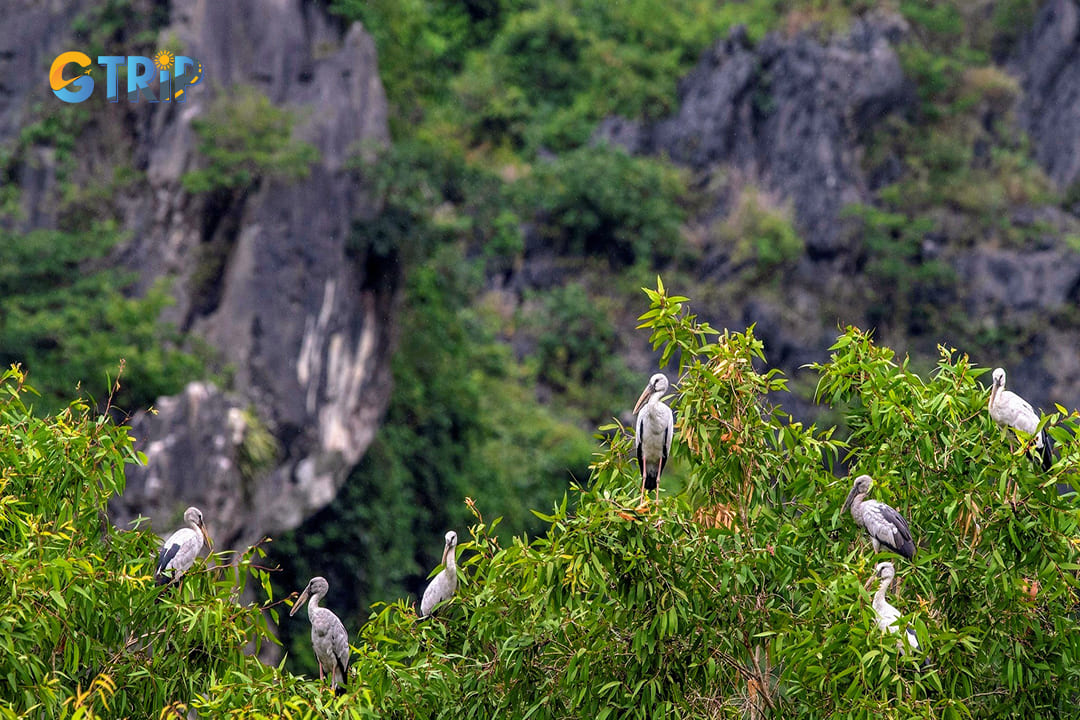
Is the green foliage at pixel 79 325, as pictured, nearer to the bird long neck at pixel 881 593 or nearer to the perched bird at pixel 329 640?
the perched bird at pixel 329 640

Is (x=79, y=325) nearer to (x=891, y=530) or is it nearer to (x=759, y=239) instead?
(x=891, y=530)

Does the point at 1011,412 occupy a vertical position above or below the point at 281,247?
above

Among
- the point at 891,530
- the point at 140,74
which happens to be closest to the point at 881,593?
the point at 891,530

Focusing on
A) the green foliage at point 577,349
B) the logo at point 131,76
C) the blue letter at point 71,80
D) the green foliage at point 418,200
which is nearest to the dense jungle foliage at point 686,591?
the logo at point 131,76

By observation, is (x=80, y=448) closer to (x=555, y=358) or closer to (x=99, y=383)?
(x=99, y=383)

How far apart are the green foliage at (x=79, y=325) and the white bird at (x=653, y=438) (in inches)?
440

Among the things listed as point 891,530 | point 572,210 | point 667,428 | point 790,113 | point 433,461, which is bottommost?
point 433,461

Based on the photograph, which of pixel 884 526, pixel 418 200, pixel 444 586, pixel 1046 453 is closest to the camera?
pixel 884 526

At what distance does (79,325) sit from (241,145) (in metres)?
3.31

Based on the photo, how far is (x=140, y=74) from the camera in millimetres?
20062

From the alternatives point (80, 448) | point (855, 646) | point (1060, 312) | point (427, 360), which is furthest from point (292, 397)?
point (1060, 312)

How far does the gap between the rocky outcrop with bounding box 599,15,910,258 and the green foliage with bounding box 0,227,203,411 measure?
15691 mm

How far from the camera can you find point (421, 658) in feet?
25.1

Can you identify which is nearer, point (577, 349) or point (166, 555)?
point (166, 555)
